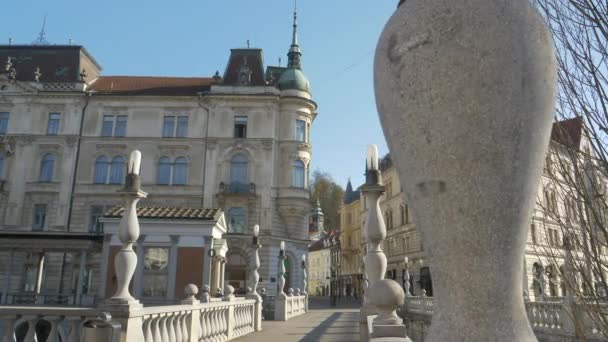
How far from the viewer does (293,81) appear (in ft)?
121

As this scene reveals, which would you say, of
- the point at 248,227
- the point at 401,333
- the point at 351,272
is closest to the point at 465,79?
the point at 401,333

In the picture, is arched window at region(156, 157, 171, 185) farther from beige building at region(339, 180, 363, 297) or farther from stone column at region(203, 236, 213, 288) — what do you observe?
beige building at region(339, 180, 363, 297)

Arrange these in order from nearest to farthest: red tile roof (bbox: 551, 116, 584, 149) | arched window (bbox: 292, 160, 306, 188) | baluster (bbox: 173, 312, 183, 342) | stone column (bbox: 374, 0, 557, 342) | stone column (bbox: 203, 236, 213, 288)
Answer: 1. stone column (bbox: 374, 0, 557, 342)
2. red tile roof (bbox: 551, 116, 584, 149)
3. baluster (bbox: 173, 312, 183, 342)
4. stone column (bbox: 203, 236, 213, 288)
5. arched window (bbox: 292, 160, 306, 188)

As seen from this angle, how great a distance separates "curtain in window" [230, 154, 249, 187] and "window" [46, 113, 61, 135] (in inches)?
548

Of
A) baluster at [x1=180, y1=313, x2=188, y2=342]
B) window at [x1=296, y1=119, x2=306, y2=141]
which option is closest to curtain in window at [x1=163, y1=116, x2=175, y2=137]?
window at [x1=296, y1=119, x2=306, y2=141]

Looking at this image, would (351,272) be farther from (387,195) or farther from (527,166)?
(527,166)

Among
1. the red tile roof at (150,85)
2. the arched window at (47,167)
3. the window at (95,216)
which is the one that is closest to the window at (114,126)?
the red tile roof at (150,85)

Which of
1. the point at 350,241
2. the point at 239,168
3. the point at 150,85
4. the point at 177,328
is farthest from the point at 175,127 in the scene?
the point at 350,241

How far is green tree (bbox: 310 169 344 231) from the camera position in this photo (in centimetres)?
7575

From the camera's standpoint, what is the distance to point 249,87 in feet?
117

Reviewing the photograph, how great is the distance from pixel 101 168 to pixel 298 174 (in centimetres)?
1512

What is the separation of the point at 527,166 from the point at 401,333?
275cm

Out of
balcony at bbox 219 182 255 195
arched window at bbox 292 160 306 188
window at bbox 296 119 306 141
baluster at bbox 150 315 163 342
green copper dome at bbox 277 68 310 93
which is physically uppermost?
green copper dome at bbox 277 68 310 93

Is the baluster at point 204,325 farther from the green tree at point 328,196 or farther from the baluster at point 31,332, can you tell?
the green tree at point 328,196
